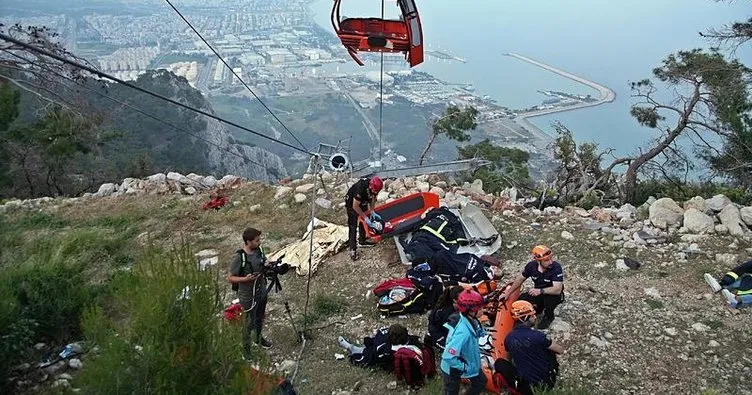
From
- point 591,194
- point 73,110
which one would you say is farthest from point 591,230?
point 73,110

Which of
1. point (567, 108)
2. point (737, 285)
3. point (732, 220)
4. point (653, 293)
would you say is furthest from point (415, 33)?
point (567, 108)

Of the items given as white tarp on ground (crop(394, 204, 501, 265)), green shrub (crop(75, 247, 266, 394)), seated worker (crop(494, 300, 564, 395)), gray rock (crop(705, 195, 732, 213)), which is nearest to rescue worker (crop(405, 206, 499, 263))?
white tarp on ground (crop(394, 204, 501, 265))

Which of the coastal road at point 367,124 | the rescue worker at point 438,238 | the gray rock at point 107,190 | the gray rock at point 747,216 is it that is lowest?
the coastal road at point 367,124

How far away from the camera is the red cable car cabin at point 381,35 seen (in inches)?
316

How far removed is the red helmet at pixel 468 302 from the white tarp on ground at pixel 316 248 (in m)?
4.08

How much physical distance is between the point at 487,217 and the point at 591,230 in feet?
5.16

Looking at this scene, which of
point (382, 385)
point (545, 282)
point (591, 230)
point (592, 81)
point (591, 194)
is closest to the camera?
point (382, 385)

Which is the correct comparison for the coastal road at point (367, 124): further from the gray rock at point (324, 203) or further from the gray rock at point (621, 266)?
the gray rock at point (621, 266)

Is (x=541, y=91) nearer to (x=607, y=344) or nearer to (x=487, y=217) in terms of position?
(x=487, y=217)

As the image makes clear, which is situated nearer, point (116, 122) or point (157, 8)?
point (116, 122)

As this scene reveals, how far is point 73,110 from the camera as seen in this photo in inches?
321

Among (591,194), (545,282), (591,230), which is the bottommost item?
(591,194)

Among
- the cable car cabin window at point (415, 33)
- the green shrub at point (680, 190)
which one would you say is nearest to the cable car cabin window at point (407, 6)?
the cable car cabin window at point (415, 33)

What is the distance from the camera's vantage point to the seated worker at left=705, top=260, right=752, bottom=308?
6582 mm
